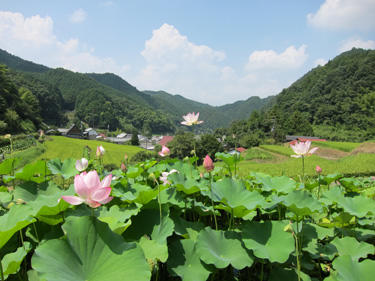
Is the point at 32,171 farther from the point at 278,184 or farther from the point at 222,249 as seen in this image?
the point at 278,184

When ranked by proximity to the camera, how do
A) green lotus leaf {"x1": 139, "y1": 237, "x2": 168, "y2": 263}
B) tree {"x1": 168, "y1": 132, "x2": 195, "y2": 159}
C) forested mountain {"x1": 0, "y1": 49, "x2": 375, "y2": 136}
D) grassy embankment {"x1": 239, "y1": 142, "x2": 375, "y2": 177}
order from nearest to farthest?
1. green lotus leaf {"x1": 139, "y1": 237, "x2": 168, "y2": 263}
2. grassy embankment {"x1": 239, "y1": 142, "x2": 375, "y2": 177}
3. tree {"x1": 168, "y1": 132, "x2": 195, "y2": 159}
4. forested mountain {"x1": 0, "y1": 49, "x2": 375, "y2": 136}

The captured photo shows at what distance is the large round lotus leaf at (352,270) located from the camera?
940 millimetres

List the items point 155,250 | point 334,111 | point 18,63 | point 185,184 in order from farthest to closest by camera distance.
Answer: point 18,63
point 334,111
point 185,184
point 155,250

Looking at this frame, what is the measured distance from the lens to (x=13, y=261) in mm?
772

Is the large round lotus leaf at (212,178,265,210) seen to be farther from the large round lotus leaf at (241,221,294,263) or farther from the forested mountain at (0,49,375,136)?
the forested mountain at (0,49,375,136)

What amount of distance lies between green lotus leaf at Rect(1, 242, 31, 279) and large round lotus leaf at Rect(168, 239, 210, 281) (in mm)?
594

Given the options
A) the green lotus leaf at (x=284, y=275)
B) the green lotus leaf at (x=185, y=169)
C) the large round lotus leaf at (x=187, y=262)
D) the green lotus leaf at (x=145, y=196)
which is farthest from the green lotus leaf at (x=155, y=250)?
the green lotus leaf at (x=185, y=169)

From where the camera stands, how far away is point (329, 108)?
4828 cm

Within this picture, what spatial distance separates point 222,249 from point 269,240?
0.86 ft

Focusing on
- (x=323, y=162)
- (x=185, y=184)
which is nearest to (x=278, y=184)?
(x=185, y=184)

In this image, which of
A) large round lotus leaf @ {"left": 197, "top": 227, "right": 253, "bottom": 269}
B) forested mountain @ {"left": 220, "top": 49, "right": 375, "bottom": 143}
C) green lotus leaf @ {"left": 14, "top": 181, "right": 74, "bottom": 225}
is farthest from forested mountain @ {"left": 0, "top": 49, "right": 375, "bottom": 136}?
large round lotus leaf @ {"left": 197, "top": 227, "right": 253, "bottom": 269}

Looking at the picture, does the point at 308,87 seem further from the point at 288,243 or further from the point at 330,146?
the point at 288,243

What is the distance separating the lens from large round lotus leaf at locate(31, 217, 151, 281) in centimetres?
73

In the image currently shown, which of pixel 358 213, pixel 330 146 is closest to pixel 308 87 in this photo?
pixel 330 146
